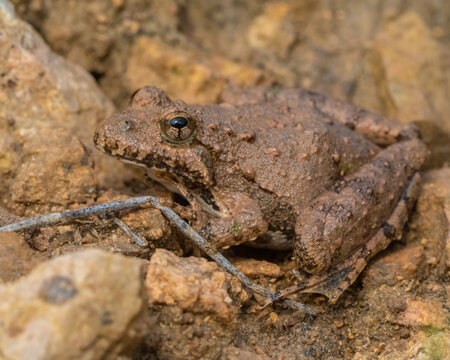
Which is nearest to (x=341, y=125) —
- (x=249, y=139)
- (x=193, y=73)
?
(x=249, y=139)

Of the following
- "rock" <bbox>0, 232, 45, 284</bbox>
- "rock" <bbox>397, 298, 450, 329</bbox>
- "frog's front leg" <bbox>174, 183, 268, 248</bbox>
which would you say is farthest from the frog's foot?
"rock" <bbox>0, 232, 45, 284</bbox>

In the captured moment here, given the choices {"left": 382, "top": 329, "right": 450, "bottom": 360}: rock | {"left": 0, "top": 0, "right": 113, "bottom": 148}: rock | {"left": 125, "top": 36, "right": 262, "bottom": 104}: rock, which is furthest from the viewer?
{"left": 125, "top": 36, "right": 262, "bottom": 104}: rock

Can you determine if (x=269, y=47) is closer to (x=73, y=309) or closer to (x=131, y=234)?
(x=131, y=234)

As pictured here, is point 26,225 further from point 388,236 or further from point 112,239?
point 388,236

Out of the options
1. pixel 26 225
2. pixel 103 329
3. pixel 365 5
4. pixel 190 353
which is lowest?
pixel 190 353

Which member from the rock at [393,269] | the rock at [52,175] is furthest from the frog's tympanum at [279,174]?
the rock at [52,175]

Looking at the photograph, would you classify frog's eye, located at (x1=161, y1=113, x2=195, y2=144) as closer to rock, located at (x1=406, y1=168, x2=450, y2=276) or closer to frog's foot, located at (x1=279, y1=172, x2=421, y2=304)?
frog's foot, located at (x1=279, y1=172, x2=421, y2=304)

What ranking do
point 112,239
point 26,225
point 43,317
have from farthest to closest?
1. point 112,239
2. point 26,225
3. point 43,317
